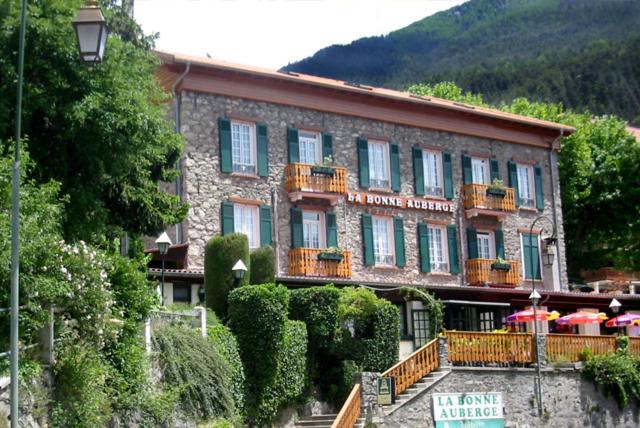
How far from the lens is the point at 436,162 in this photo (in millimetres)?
40062

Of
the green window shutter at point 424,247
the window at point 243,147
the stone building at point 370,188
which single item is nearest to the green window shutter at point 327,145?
the stone building at point 370,188

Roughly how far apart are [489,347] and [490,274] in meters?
7.77

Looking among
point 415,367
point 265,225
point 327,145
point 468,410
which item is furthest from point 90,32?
point 327,145

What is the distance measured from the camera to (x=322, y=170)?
Result: 36062 mm

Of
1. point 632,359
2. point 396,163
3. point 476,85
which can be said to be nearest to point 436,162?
point 396,163

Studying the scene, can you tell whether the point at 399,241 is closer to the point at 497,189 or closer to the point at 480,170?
the point at 497,189

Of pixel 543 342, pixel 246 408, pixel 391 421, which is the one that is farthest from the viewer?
pixel 543 342

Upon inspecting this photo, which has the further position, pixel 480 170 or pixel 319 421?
pixel 480 170

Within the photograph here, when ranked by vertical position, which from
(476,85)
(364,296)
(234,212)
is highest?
(476,85)

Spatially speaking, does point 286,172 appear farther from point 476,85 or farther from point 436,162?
point 476,85

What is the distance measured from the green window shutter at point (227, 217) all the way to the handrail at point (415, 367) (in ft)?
23.5

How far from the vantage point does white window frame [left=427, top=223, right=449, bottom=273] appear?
3931 cm

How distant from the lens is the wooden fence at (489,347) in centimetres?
3155

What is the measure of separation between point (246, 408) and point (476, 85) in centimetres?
9036
